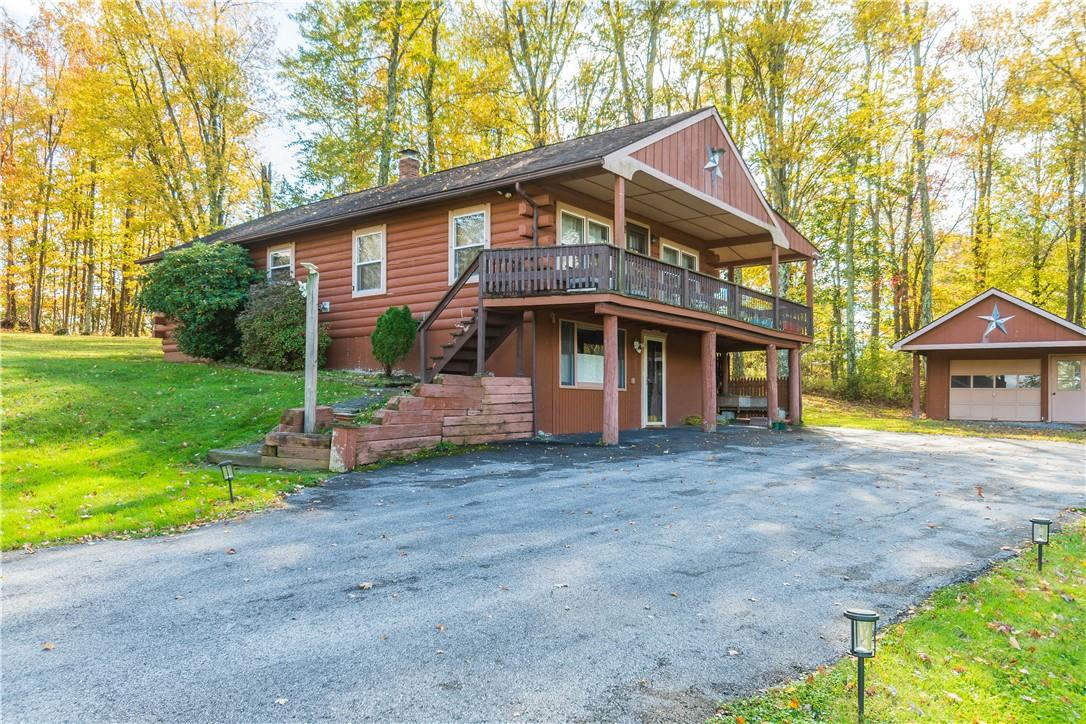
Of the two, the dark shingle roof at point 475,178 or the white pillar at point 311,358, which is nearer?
the white pillar at point 311,358

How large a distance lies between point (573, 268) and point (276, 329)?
7524mm

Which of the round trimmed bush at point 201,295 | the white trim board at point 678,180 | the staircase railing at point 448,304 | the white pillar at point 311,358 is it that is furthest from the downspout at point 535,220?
the round trimmed bush at point 201,295

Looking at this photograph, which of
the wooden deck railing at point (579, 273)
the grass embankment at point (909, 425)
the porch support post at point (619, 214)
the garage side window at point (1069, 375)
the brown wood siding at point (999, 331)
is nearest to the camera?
the wooden deck railing at point (579, 273)

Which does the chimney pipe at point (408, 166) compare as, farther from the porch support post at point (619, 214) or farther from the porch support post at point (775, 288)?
the porch support post at point (775, 288)

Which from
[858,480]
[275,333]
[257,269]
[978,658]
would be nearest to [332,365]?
[275,333]

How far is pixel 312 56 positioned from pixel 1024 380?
28.2 meters

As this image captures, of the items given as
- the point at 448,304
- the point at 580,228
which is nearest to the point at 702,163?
the point at 580,228

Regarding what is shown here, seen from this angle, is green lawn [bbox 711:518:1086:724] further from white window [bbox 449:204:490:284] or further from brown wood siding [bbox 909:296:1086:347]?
brown wood siding [bbox 909:296:1086:347]

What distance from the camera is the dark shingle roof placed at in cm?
1155

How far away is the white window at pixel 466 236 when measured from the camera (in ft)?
42.3

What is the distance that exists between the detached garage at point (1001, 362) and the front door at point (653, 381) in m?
10.5

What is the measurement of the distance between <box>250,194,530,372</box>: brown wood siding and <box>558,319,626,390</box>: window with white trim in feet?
6.81

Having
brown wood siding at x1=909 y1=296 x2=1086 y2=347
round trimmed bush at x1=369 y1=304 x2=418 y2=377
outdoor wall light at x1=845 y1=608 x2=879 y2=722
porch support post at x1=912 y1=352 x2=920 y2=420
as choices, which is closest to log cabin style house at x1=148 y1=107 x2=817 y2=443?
round trimmed bush at x1=369 y1=304 x2=418 y2=377

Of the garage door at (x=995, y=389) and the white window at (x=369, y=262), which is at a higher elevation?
the white window at (x=369, y=262)
